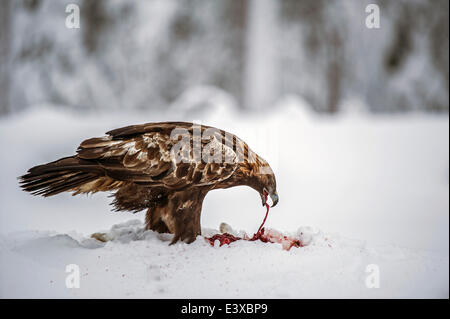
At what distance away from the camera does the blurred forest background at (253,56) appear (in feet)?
8.06

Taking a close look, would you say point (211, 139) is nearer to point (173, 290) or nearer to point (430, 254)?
point (173, 290)

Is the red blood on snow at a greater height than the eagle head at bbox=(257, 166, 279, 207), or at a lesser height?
lesser

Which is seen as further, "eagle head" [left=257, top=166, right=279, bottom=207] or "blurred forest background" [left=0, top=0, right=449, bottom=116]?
"blurred forest background" [left=0, top=0, right=449, bottom=116]

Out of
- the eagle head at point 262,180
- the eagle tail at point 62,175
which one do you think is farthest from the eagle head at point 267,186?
the eagle tail at point 62,175

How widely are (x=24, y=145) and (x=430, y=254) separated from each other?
1.12 m

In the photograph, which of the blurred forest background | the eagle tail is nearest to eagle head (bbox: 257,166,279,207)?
the eagle tail

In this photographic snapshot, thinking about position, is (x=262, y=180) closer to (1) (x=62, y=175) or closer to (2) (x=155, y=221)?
(2) (x=155, y=221)

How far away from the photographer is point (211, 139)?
84 centimetres

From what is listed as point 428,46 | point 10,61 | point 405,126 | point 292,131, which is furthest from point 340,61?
point 10,61

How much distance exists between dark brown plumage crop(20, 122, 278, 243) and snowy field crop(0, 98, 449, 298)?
7cm

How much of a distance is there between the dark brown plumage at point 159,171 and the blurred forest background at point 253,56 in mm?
1274

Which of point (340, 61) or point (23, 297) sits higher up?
point (340, 61)

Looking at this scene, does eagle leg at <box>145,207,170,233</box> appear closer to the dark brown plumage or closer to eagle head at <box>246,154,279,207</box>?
the dark brown plumage

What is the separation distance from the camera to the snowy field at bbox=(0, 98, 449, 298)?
2.63 feet
